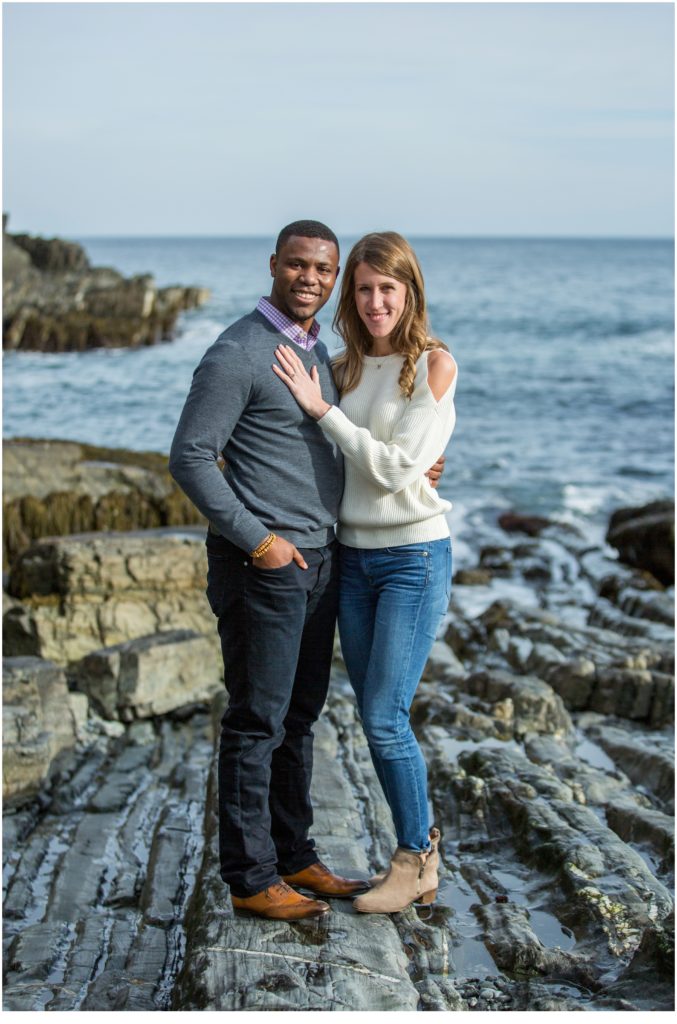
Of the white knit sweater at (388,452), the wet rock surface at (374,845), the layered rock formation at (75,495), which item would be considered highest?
the white knit sweater at (388,452)

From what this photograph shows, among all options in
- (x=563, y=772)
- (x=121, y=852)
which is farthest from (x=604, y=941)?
(x=121, y=852)

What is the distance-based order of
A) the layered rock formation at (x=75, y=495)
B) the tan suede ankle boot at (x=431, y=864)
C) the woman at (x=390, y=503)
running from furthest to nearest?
the layered rock formation at (x=75, y=495)
the tan suede ankle boot at (x=431, y=864)
the woman at (x=390, y=503)

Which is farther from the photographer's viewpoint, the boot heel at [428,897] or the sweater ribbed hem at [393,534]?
the boot heel at [428,897]

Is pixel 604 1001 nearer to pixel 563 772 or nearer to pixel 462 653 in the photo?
pixel 563 772

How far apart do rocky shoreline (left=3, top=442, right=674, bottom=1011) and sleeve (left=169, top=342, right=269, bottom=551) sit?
1452mm

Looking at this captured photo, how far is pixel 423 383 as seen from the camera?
13.2 feet

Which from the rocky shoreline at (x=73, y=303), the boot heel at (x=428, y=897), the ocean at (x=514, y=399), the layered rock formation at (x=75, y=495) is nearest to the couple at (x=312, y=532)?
the boot heel at (x=428, y=897)

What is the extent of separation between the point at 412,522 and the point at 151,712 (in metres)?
4.68

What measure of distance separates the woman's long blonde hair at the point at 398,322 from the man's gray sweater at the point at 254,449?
117mm

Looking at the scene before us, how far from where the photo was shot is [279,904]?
4.00 meters

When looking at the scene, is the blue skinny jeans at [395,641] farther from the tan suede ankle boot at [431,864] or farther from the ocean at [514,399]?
the ocean at [514,399]

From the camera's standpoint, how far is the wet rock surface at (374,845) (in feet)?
12.7

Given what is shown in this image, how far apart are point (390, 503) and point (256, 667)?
0.77 m

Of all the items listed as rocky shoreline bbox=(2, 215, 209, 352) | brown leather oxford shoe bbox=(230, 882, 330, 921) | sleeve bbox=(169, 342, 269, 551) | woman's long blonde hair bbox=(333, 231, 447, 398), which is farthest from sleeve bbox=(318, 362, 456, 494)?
rocky shoreline bbox=(2, 215, 209, 352)
